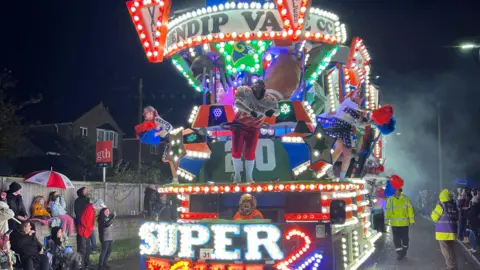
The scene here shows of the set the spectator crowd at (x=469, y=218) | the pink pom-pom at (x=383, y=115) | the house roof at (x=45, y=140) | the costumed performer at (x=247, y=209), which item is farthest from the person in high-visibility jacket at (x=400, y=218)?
the house roof at (x=45, y=140)

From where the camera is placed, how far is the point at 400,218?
43.2 feet

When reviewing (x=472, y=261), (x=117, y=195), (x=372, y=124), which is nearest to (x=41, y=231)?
(x=117, y=195)

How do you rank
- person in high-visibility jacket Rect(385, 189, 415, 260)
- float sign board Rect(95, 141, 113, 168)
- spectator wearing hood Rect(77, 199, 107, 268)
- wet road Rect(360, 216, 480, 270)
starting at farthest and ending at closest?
float sign board Rect(95, 141, 113, 168), person in high-visibility jacket Rect(385, 189, 415, 260), spectator wearing hood Rect(77, 199, 107, 268), wet road Rect(360, 216, 480, 270)

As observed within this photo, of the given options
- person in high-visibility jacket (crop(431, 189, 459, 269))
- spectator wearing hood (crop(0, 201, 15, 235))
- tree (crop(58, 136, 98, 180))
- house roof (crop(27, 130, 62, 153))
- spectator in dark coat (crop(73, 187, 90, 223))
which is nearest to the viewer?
spectator wearing hood (crop(0, 201, 15, 235))

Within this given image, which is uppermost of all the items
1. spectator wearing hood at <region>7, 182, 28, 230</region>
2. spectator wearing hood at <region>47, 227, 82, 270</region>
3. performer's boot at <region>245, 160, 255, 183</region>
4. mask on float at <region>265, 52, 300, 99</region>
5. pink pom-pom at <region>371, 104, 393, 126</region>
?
mask on float at <region>265, 52, 300, 99</region>

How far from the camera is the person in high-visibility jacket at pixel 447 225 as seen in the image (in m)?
10.8

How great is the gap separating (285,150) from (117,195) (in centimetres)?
1193

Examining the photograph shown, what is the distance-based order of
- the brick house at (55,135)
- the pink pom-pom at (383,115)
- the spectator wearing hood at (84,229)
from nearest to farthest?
1. the pink pom-pom at (383,115)
2. the spectator wearing hood at (84,229)
3. the brick house at (55,135)

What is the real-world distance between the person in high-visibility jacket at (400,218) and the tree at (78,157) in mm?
25149

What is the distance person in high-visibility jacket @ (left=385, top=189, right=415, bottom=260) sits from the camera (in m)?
13.0

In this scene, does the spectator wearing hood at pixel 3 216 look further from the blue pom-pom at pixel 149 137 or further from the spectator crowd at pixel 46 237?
the blue pom-pom at pixel 149 137

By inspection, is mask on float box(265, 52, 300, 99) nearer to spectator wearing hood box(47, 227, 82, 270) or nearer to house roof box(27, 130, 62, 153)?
spectator wearing hood box(47, 227, 82, 270)

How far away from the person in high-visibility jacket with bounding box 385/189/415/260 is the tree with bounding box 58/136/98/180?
82.5 feet

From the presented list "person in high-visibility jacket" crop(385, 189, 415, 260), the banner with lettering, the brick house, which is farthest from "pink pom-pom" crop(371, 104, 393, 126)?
the brick house
